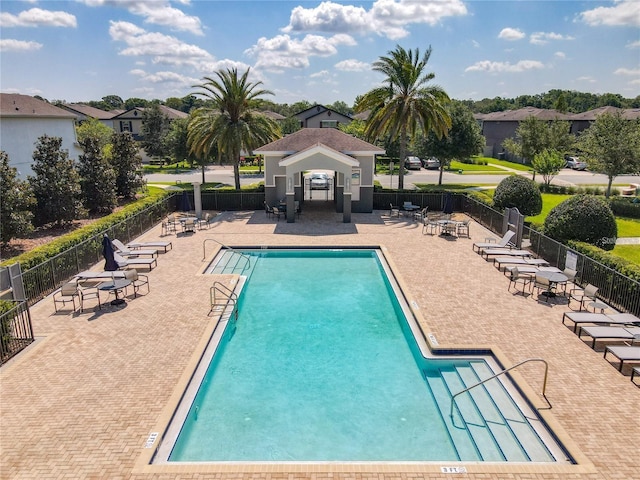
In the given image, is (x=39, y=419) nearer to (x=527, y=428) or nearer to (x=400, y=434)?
(x=400, y=434)

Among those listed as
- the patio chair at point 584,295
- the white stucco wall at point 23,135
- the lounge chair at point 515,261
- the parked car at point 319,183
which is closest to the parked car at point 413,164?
the parked car at point 319,183

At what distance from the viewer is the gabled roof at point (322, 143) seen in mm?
29422

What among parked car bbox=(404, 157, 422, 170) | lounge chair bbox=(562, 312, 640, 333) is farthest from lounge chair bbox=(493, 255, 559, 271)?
parked car bbox=(404, 157, 422, 170)

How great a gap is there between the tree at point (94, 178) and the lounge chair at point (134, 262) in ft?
38.5

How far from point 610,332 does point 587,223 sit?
743 centimetres

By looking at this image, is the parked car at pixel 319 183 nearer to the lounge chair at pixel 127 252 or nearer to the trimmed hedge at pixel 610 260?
the lounge chair at pixel 127 252

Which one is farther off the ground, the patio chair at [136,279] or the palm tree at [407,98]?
the palm tree at [407,98]

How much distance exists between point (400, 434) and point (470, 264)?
11.5 metres

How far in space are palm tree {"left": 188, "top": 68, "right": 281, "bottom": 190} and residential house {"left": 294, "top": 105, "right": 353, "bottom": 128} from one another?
35.3 metres

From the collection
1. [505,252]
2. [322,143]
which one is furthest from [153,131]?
[505,252]

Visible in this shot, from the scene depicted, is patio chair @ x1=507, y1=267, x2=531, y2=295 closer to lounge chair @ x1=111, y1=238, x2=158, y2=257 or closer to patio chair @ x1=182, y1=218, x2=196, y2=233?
lounge chair @ x1=111, y1=238, x2=158, y2=257

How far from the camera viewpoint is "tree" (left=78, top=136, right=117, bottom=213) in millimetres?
29250

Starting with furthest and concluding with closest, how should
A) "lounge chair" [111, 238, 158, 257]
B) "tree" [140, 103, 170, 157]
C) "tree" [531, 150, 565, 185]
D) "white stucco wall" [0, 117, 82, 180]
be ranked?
"tree" [140, 103, 170, 157], "tree" [531, 150, 565, 185], "white stucco wall" [0, 117, 82, 180], "lounge chair" [111, 238, 158, 257]

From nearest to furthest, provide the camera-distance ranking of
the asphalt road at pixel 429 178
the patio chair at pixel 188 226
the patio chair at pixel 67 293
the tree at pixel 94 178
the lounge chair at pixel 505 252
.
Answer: the patio chair at pixel 67 293 → the lounge chair at pixel 505 252 → the patio chair at pixel 188 226 → the tree at pixel 94 178 → the asphalt road at pixel 429 178
